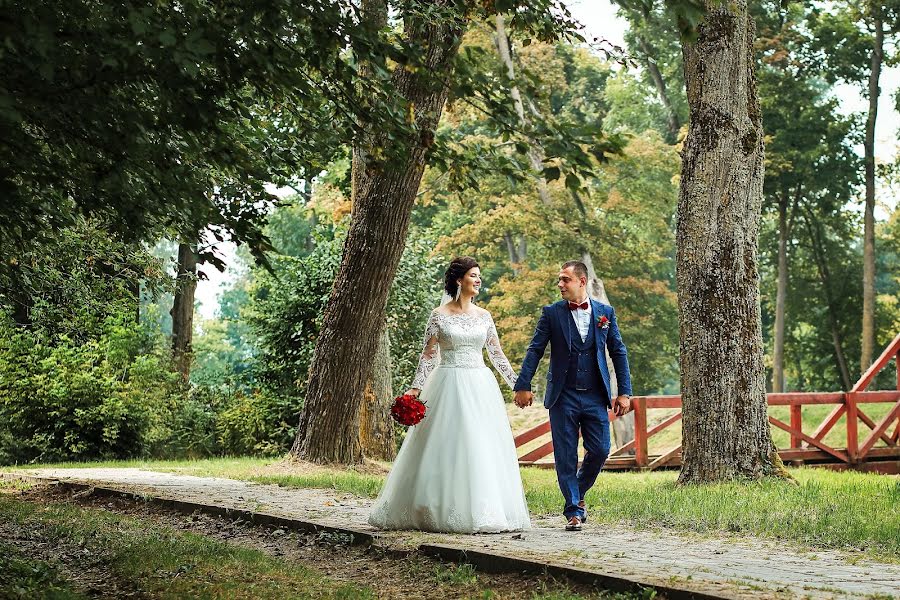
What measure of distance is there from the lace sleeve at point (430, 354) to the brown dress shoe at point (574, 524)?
1654 mm

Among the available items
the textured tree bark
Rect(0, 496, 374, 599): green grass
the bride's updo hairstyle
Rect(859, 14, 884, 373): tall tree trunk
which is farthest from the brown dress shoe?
Rect(859, 14, 884, 373): tall tree trunk

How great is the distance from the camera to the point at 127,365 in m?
20.1

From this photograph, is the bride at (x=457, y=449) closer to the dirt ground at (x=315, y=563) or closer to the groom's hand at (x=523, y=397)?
the groom's hand at (x=523, y=397)

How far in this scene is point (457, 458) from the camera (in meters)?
8.71

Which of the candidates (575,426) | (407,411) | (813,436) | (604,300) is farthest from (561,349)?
(604,300)

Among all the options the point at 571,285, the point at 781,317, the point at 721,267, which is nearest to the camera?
the point at 571,285

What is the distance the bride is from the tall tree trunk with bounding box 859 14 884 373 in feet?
83.8

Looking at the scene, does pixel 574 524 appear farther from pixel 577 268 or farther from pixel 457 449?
pixel 577 268

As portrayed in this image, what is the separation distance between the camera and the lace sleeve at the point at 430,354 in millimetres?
9414

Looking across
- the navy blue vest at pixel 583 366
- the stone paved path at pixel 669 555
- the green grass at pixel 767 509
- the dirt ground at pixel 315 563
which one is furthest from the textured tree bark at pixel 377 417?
the navy blue vest at pixel 583 366

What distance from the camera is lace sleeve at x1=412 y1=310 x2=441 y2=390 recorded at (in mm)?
9414

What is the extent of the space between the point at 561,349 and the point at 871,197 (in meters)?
27.9

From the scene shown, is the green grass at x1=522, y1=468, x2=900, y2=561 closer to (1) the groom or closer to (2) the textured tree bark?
(1) the groom

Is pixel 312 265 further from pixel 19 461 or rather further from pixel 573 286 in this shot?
pixel 573 286
